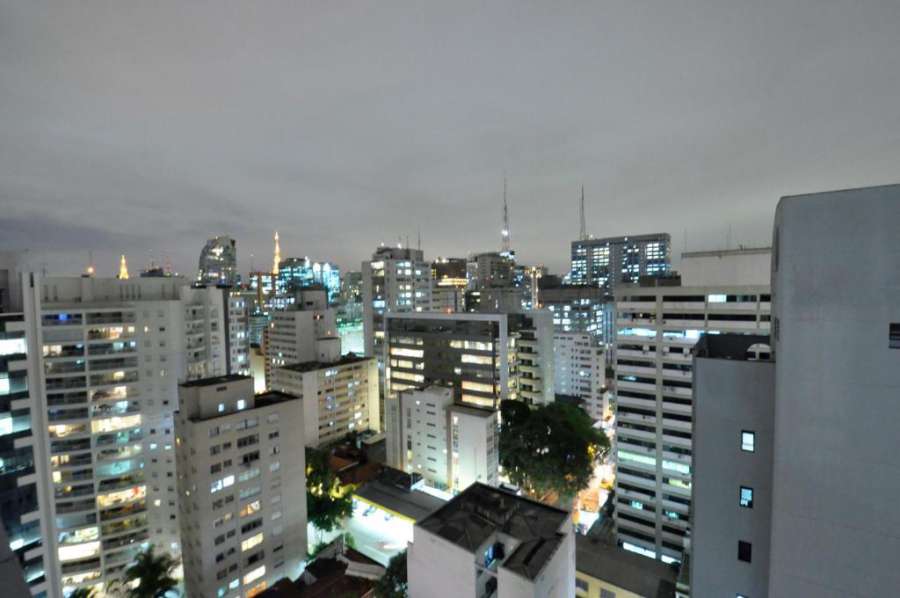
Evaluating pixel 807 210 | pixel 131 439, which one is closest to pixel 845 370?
pixel 807 210

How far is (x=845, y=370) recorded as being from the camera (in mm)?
6617

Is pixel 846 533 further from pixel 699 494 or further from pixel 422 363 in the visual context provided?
pixel 422 363

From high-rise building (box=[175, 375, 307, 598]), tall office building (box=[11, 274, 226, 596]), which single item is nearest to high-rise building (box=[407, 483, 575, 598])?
high-rise building (box=[175, 375, 307, 598])

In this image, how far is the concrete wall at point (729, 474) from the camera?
339 inches

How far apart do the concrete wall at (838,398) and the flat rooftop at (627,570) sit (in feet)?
60.4

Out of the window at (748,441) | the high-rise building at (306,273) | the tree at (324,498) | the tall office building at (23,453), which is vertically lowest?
the tree at (324,498)

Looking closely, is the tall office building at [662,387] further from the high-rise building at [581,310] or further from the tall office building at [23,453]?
the high-rise building at [581,310]

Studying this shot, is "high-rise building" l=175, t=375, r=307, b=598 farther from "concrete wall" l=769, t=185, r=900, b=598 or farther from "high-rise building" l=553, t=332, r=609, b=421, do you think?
"high-rise building" l=553, t=332, r=609, b=421

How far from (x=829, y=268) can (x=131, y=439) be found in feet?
137

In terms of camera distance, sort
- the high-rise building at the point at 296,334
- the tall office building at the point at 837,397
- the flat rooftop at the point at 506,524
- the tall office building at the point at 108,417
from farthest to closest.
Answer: the high-rise building at the point at 296,334
the tall office building at the point at 108,417
the flat rooftop at the point at 506,524
the tall office building at the point at 837,397

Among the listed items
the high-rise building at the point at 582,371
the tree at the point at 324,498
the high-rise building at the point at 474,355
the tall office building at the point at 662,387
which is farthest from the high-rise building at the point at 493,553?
the high-rise building at the point at 582,371

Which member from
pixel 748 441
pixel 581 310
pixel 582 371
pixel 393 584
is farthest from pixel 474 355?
pixel 581 310

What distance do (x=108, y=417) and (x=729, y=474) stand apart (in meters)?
39.5

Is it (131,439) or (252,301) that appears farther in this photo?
(252,301)
